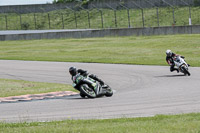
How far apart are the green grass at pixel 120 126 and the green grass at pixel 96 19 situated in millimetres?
40212

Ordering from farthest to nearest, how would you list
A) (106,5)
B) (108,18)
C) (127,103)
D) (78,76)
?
(106,5) → (108,18) → (78,76) → (127,103)

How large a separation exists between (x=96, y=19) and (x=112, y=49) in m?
19.0

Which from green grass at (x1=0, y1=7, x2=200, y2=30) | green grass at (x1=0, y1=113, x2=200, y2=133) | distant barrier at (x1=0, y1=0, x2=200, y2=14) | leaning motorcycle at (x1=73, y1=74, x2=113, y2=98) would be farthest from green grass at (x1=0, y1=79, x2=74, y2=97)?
distant barrier at (x1=0, y1=0, x2=200, y2=14)

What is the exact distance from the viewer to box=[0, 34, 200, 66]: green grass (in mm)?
33016

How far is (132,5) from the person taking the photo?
60.7 m

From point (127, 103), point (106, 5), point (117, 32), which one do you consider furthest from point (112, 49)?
point (127, 103)

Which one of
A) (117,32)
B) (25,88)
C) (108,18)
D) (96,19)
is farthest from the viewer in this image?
(96,19)

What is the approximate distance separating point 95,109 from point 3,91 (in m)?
6.49

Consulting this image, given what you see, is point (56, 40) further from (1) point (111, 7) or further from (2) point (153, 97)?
(2) point (153, 97)

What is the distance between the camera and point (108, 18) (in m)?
57.6

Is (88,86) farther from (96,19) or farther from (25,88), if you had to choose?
(96,19)

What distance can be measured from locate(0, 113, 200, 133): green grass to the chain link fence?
3917 cm

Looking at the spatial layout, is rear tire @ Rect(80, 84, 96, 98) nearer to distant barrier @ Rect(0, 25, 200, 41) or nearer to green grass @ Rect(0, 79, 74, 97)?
green grass @ Rect(0, 79, 74, 97)

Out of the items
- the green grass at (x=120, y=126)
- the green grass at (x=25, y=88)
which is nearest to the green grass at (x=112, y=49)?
the green grass at (x=25, y=88)
